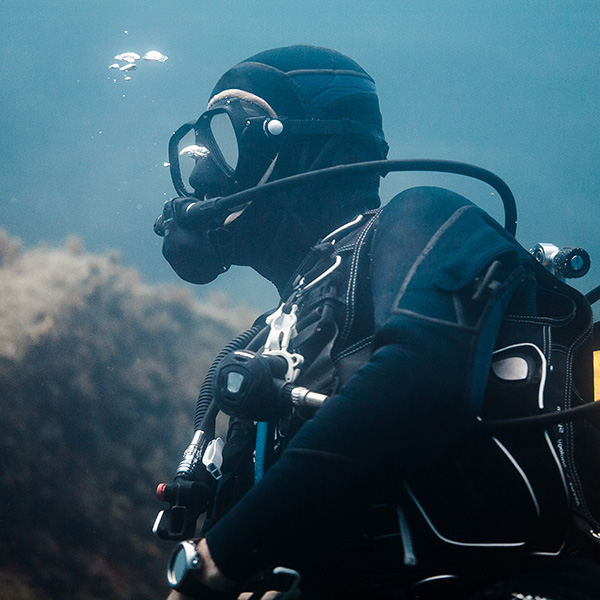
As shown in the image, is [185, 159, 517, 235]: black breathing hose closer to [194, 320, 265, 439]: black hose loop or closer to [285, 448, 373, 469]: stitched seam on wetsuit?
[194, 320, 265, 439]: black hose loop

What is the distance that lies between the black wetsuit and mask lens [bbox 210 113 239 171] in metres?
1.38

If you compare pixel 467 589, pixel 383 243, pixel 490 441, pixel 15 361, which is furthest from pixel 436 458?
pixel 15 361

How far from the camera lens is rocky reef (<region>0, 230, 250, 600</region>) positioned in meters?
13.9

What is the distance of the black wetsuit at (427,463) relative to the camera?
1.17m

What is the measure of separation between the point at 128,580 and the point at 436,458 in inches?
615

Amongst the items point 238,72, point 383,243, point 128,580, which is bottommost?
point 128,580

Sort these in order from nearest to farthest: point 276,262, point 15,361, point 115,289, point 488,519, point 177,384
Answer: point 488,519 < point 276,262 < point 15,361 < point 177,384 < point 115,289

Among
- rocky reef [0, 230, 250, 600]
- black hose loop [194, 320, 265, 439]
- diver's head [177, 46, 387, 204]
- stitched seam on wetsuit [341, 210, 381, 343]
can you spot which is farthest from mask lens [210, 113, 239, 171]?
rocky reef [0, 230, 250, 600]

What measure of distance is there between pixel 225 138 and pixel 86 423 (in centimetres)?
1689

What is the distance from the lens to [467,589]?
126cm

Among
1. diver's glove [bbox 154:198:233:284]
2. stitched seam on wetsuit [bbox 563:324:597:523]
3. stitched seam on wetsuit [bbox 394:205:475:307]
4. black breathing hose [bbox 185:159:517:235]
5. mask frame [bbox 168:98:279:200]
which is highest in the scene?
mask frame [bbox 168:98:279:200]

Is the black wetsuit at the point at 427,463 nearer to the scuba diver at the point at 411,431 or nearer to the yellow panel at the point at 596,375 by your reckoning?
the scuba diver at the point at 411,431

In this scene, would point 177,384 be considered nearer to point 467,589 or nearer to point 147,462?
point 147,462

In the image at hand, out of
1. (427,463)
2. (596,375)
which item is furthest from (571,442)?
(427,463)
